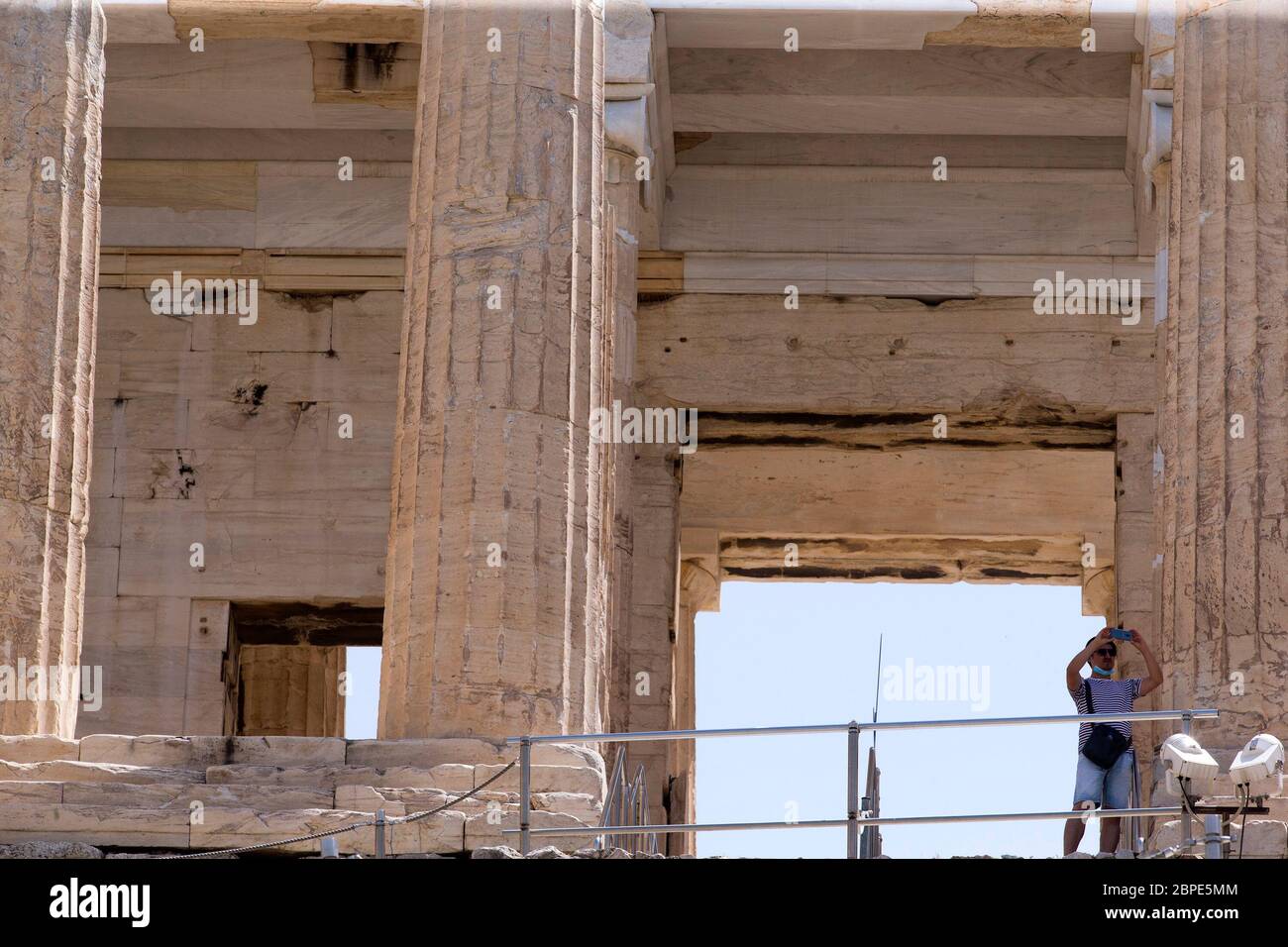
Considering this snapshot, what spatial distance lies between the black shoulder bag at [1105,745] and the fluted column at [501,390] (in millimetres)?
3574

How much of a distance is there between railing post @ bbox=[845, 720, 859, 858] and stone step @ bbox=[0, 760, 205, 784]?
514 cm

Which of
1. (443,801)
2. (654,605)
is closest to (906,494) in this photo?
(654,605)

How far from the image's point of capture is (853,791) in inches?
580

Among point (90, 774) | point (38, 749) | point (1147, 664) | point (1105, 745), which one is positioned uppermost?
point (1147, 664)

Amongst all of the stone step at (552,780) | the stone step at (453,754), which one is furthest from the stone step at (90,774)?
the stone step at (552,780)

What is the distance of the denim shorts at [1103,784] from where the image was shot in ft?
58.9

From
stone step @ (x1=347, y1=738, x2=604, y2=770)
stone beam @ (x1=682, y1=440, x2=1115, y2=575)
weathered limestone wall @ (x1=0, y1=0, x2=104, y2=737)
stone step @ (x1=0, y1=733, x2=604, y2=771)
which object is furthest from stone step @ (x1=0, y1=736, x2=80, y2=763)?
stone beam @ (x1=682, y1=440, x2=1115, y2=575)

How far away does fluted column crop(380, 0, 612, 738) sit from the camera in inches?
744

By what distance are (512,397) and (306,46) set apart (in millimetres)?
8868

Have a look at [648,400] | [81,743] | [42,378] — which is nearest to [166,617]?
[648,400]

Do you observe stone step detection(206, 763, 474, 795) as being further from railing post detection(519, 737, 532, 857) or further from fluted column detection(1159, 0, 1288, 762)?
fluted column detection(1159, 0, 1288, 762)

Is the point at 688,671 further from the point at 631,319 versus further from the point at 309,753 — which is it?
the point at 309,753

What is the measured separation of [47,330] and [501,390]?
3716 mm

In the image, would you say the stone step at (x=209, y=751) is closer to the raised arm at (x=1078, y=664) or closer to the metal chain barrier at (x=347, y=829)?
the metal chain barrier at (x=347, y=829)
